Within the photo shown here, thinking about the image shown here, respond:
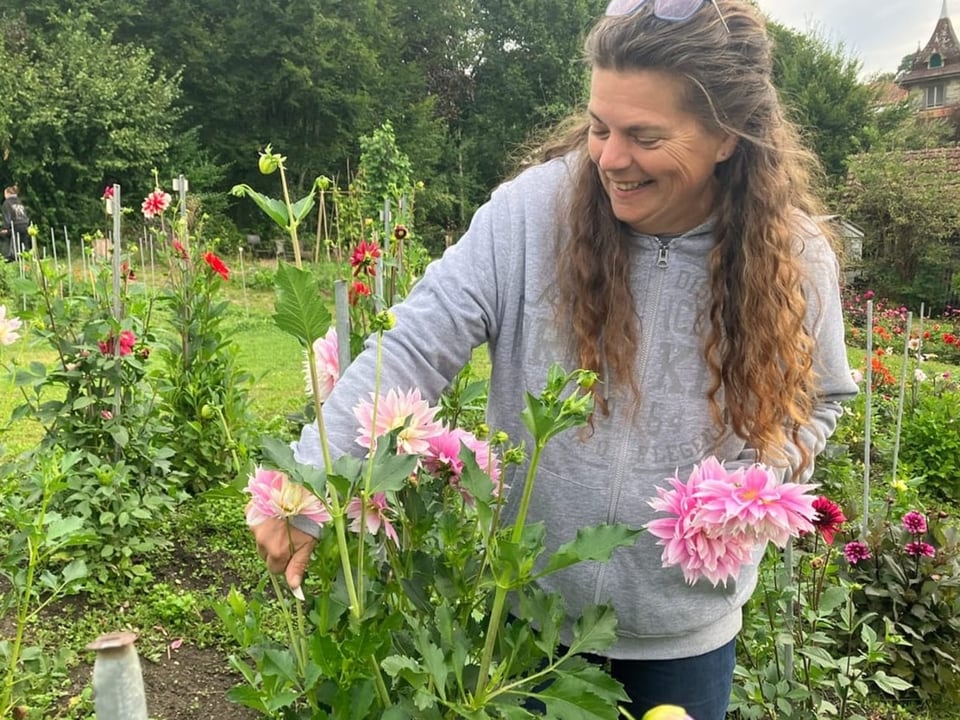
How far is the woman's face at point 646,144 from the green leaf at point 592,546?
55 centimetres

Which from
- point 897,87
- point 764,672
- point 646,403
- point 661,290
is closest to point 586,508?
point 646,403

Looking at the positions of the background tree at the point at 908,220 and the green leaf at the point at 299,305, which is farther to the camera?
the background tree at the point at 908,220

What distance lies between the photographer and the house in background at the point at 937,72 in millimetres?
30969

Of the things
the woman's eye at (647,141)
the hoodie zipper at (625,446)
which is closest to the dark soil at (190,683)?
the hoodie zipper at (625,446)

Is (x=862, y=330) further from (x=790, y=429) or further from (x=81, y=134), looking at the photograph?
(x=81, y=134)

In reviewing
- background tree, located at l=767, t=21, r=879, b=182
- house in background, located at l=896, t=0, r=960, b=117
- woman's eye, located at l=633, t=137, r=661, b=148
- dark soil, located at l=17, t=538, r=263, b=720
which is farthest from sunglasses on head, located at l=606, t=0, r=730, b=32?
house in background, located at l=896, t=0, r=960, b=117

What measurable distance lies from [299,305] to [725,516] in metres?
0.50

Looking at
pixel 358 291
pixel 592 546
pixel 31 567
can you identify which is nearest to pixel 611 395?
pixel 592 546

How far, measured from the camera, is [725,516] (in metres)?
0.87

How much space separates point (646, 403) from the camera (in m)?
1.22

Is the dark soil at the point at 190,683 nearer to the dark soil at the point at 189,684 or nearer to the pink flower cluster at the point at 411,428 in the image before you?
the dark soil at the point at 189,684

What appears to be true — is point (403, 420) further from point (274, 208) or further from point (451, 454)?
point (274, 208)

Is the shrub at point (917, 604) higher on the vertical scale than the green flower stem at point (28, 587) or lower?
lower

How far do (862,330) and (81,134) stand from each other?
14745 millimetres
